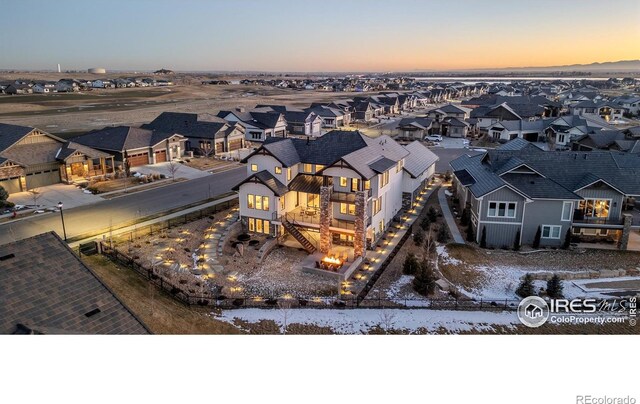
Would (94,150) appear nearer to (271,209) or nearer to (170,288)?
(271,209)

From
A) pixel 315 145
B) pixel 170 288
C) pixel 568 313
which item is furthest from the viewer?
pixel 315 145

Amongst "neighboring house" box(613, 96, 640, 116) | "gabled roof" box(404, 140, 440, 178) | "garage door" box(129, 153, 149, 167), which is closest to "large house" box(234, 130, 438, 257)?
"gabled roof" box(404, 140, 440, 178)

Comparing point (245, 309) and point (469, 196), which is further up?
point (469, 196)

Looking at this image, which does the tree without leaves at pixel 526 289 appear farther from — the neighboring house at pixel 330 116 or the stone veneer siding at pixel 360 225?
the neighboring house at pixel 330 116

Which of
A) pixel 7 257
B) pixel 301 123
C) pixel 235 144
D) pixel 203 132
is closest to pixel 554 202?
pixel 7 257

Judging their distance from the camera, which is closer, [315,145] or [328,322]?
[328,322]

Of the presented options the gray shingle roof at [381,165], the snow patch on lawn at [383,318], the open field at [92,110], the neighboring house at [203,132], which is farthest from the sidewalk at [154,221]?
the open field at [92,110]

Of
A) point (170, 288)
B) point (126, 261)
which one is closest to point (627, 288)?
point (170, 288)
